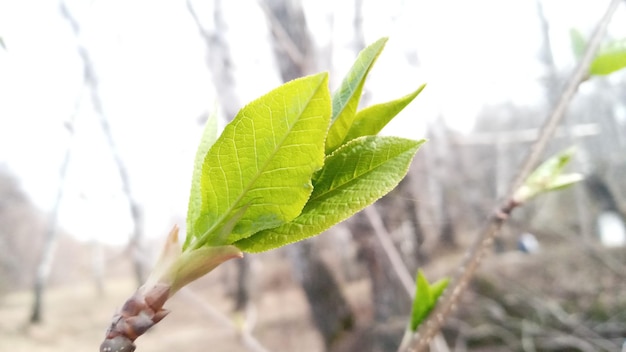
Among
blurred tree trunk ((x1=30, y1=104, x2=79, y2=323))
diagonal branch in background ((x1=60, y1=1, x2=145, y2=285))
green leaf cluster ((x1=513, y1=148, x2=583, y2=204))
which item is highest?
green leaf cluster ((x1=513, y1=148, x2=583, y2=204))

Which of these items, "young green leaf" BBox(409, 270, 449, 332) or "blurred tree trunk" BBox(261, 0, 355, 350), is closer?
"young green leaf" BBox(409, 270, 449, 332)

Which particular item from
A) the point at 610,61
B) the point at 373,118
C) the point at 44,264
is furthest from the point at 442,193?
the point at 44,264

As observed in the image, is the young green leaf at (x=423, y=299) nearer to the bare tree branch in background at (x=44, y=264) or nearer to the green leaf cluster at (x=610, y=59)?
the green leaf cluster at (x=610, y=59)

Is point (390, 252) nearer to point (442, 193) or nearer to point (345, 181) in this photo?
point (345, 181)

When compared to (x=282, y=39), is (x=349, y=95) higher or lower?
higher

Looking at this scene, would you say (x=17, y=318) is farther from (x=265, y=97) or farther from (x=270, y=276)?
(x=265, y=97)

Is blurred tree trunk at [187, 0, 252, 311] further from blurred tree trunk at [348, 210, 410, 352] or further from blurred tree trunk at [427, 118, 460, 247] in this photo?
blurred tree trunk at [427, 118, 460, 247]

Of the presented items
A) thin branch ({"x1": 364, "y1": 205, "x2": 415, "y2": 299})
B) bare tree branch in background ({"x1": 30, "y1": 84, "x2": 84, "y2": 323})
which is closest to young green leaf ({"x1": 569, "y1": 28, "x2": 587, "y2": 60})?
thin branch ({"x1": 364, "y1": 205, "x2": 415, "y2": 299})

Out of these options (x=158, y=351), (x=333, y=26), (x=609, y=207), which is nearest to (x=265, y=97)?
(x=333, y=26)
